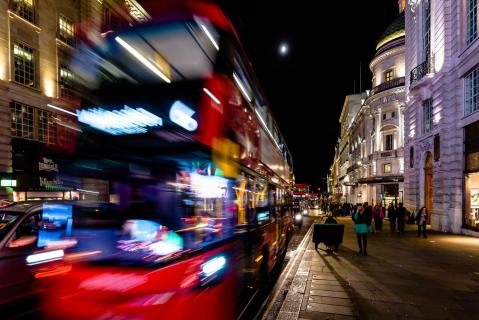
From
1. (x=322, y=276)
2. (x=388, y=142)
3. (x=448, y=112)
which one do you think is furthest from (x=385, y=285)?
(x=388, y=142)

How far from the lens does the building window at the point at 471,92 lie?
16.6 meters

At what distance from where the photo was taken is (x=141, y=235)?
3281 millimetres

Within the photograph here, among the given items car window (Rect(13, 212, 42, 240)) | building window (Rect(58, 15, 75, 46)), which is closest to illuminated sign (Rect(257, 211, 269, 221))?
car window (Rect(13, 212, 42, 240))

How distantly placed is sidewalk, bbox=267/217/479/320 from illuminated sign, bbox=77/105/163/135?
4092 mm

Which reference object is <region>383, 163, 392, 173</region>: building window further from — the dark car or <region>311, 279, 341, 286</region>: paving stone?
the dark car

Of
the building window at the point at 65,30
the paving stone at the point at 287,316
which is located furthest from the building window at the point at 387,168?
the paving stone at the point at 287,316

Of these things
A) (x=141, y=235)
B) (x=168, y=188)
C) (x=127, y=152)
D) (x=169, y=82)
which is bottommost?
(x=141, y=235)

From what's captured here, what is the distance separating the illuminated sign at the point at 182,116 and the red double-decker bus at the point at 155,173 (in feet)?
0.04

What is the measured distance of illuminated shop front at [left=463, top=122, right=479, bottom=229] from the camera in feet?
55.3

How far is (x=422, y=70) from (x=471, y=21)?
18.1ft

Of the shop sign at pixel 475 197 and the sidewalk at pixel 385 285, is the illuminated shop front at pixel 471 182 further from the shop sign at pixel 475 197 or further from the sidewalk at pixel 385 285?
the sidewalk at pixel 385 285

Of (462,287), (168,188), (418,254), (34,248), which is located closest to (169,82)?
(168,188)

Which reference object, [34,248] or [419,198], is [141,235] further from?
[419,198]

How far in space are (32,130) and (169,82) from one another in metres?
18.7
